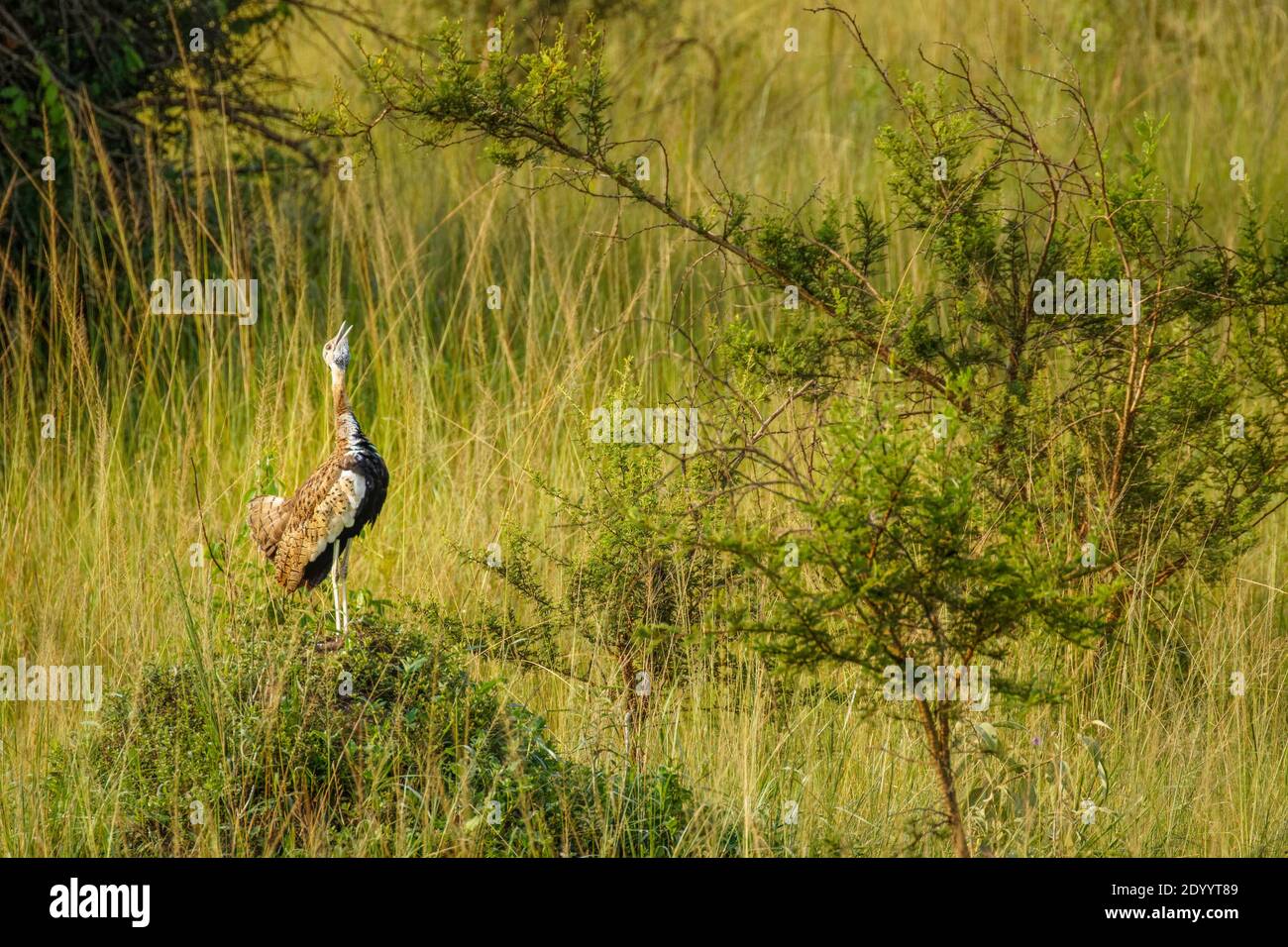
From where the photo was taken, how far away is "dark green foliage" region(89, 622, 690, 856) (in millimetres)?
3350

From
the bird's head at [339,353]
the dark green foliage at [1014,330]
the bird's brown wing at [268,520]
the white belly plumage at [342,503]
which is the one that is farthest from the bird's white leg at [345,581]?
the dark green foliage at [1014,330]

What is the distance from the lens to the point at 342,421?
12.3 feet

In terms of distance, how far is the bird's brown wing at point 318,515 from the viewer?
3744 millimetres

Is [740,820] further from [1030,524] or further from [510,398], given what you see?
[510,398]

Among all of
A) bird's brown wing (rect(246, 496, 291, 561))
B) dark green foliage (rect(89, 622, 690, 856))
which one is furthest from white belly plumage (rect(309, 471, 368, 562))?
dark green foliage (rect(89, 622, 690, 856))

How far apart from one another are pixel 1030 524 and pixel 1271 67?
7486 mm

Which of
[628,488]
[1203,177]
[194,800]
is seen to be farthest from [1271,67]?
[194,800]

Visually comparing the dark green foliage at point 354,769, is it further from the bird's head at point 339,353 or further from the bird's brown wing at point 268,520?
the bird's head at point 339,353

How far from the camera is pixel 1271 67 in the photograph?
9406 millimetres

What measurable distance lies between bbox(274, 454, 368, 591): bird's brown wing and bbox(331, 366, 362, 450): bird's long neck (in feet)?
0.13

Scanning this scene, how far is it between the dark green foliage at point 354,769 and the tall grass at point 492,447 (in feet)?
0.33

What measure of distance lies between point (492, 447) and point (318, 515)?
1.00 m

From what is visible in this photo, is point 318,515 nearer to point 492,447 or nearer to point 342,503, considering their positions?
point 342,503

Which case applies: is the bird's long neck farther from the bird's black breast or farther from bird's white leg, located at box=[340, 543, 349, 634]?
bird's white leg, located at box=[340, 543, 349, 634]
